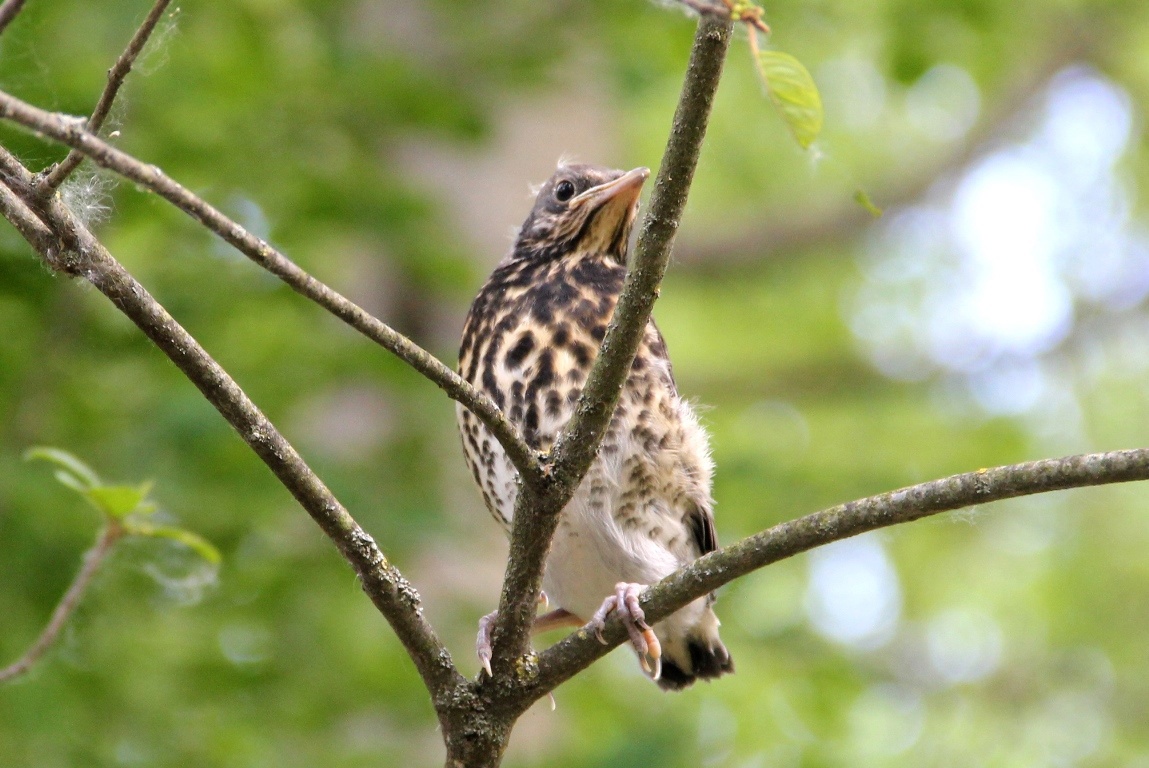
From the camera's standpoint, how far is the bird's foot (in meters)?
2.50

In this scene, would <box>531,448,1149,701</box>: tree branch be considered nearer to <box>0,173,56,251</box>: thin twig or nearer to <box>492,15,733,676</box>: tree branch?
<box>492,15,733,676</box>: tree branch

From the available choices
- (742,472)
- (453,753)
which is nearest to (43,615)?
(453,753)

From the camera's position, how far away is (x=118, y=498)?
9.57 feet

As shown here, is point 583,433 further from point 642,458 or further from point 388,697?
point 388,697

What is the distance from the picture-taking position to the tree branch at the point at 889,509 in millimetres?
1907

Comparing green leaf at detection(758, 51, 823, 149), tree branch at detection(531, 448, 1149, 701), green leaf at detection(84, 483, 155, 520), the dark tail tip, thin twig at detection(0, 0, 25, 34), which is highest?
the dark tail tip

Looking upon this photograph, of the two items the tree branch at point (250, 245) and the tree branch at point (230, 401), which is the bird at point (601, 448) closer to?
the tree branch at point (230, 401)

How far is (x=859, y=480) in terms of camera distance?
6547 millimetres

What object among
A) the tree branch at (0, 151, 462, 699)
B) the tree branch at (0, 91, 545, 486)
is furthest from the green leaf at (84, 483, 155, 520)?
the tree branch at (0, 91, 545, 486)

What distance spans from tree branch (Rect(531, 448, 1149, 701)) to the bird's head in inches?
80.6

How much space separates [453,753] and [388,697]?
10.3 ft

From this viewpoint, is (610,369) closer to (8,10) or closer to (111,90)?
(111,90)

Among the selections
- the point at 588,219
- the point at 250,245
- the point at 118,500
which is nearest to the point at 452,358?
the point at 588,219

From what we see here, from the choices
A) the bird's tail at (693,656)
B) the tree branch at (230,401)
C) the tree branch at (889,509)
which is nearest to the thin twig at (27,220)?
the tree branch at (230,401)
